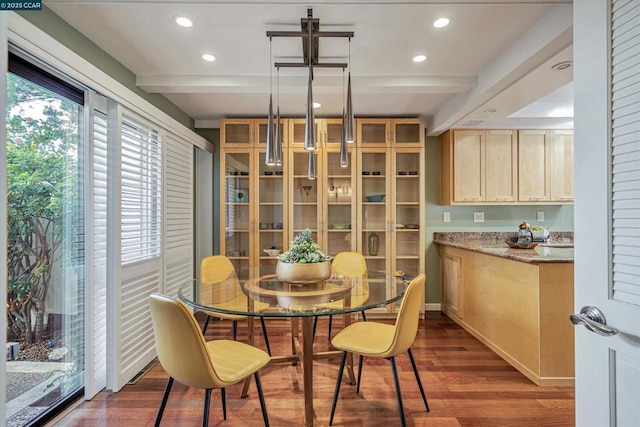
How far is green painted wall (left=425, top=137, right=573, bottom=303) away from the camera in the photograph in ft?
14.5

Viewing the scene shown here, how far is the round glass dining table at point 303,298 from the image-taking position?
1752 millimetres

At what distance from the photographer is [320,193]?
4.03 m

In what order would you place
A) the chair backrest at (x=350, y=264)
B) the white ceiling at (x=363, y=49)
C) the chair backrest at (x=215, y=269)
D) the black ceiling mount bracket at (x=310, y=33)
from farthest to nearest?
1. the chair backrest at (x=350, y=264)
2. the chair backrest at (x=215, y=269)
3. the black ceiling mount bracket at (x=310, y=33)
4. the white ceiling at (x=363, y=49)

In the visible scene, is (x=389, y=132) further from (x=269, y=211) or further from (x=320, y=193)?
(x=269, y=211)

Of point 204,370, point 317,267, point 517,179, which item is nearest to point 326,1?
point 317,267

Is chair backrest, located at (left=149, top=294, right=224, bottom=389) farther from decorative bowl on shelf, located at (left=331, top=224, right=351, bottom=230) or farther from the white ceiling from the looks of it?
decorative bowl on shelf, located at (left=331, top=224, right=351, bottom=230)

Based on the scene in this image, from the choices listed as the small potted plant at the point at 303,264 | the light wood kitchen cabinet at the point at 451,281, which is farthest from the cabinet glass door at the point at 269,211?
the light wood kitchen cabinet at the point at 451,281

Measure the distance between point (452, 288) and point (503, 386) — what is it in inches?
64.8

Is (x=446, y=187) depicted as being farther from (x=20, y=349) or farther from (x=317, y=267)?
(x=20, y=349)

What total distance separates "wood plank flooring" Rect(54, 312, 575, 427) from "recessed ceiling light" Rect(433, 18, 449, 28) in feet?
8.04

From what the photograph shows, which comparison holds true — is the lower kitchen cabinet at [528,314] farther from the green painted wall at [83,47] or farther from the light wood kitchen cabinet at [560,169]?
the green painted wall at [83,47]

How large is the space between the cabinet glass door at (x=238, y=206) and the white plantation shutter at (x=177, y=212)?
41 centimetres

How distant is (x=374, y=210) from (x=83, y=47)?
308 centimetres

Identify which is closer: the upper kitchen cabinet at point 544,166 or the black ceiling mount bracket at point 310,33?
the black ceiling mount bracket at point 310,33
